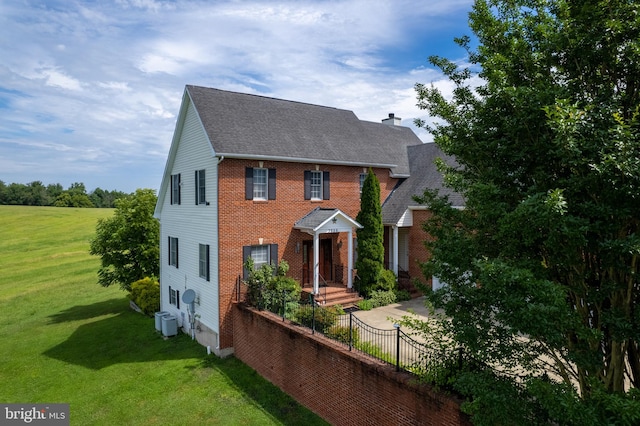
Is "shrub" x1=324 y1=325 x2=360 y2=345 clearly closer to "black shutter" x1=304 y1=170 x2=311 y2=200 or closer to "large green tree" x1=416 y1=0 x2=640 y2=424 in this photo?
"large green tree" x1=416 y1=0 x2=640 y2=424

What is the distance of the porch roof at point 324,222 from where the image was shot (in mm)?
16062

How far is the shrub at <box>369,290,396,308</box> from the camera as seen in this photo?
1680cm

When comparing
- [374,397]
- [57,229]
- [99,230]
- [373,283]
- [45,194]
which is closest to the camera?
[374,397]

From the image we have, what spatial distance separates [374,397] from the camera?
8484mm

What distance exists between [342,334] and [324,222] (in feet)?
20.7

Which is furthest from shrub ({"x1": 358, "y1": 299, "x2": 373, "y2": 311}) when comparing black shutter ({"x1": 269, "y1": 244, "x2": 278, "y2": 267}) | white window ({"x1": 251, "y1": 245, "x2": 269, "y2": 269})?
white window ({"x1": 251, "y1": 245, "x2": 269, "y2": 269})

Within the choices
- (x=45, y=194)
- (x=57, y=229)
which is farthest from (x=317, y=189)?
(x=45, y=194)

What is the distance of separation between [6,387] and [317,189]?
45.8 ft

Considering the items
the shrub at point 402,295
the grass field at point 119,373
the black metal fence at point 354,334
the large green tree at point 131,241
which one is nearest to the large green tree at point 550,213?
the black metal fence at point 354,334

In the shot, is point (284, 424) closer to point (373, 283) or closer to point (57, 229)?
point (373, 283)

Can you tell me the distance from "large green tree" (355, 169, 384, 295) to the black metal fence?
3.55 metres

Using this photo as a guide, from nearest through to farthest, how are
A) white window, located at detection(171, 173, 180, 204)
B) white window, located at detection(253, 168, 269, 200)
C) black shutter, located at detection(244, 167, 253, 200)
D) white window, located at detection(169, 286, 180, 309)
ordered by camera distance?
1. black shutter, located at detection(244, 167, 253, 200)
2. white window, located at detection(253, 168, 269, 200)
3. white window, located at detection(171, 173, 180, 204)
4. white window, located at detection(169, 286, 180, 309)

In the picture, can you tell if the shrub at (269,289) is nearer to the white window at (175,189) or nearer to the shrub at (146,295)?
the white window at (175,189)

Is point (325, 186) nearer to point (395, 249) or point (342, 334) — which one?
point (395, 249)
